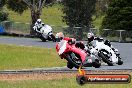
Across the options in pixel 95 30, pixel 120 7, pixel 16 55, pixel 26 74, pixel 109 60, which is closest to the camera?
pixel 109 60

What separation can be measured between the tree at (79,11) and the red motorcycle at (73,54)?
3830cm

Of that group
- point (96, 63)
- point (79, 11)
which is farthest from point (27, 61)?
point (79, 11)

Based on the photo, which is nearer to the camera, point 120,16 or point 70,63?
point 70,63

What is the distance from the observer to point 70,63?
969 centimetres

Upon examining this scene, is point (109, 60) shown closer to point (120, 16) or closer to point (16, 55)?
point (16, 55)

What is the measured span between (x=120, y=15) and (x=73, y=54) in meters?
35.8

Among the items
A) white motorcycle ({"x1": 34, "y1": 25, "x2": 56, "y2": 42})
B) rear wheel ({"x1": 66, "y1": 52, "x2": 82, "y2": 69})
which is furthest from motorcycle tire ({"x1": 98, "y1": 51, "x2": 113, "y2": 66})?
white motorcycle ({"x1": 34, "y1": 25, "x2": 56, "y2": 42})

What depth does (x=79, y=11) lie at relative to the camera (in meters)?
48.4

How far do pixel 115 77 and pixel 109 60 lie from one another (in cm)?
275

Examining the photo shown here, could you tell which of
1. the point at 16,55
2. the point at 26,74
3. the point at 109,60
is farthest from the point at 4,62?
the point at 109,60

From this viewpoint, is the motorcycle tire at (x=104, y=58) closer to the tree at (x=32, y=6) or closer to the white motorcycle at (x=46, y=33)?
the white motorcycle at (x=46, y=33)

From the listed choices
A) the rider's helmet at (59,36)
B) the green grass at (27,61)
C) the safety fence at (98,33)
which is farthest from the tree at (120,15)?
the rider's helmet at (59,36)

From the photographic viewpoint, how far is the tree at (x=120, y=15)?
1746 inches

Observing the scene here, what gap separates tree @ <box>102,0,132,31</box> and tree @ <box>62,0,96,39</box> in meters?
3.32
